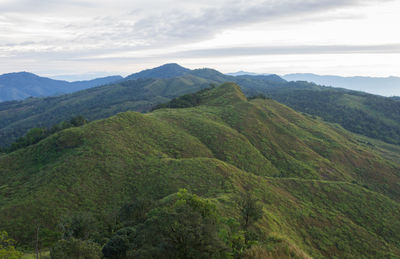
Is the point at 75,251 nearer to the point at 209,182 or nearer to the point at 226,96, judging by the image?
the point at 209,182

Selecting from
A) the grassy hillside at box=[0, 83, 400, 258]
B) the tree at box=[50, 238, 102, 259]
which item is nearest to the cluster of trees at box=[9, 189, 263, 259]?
the tree at box=[50, 238, 102, 259]

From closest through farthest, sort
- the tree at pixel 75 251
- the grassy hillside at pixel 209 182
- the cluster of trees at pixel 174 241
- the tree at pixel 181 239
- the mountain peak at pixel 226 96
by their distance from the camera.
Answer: the tree at pixel 181 239 < the cluster of trees at pixel 174 241 < the tree at pixel 75 251 < the grassy hillside at pixel 209 182 < the mountain peak at pixel 226 96

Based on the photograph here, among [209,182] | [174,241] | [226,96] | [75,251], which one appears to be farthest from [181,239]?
[226,96]

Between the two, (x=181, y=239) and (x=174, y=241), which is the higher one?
(x=181, y=239)

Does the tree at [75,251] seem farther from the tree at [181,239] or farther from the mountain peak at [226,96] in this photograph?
the mountain peak at [226,96]

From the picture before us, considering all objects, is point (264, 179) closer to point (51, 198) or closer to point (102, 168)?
point (102, 168)

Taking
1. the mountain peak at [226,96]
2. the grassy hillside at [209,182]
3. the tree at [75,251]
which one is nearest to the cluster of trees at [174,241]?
the tree at [75,251]

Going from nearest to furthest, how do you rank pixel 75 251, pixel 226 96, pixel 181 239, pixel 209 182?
pixel 181 239
pixel 75 251
pixel 209 182
pixel 226 96

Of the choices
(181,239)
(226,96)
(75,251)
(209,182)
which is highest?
(181,239)

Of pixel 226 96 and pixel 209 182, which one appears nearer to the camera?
pixel 209 182
